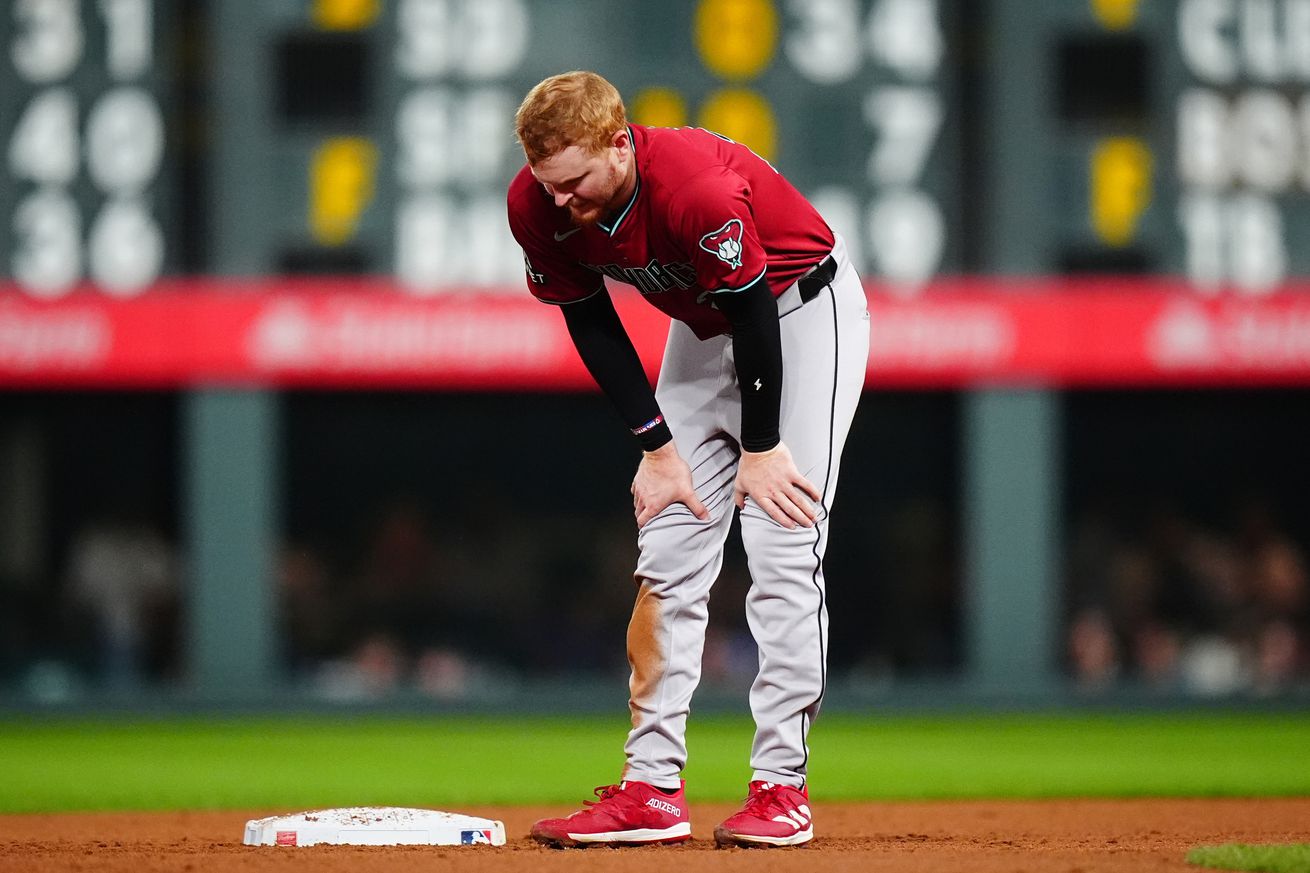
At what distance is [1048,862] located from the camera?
3.24 metres

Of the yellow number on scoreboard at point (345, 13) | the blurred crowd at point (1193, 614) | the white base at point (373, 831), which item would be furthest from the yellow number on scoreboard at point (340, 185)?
the white base at point (373, 831)

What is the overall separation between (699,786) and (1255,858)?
111 inches

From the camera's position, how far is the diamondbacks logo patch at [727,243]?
3.29m

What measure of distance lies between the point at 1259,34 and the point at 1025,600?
10.2ft

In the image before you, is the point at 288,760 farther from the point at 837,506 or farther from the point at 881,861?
the point at 837,506

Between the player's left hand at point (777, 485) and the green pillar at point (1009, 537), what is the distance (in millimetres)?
6341

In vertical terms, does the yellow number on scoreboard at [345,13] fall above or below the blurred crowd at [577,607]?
above

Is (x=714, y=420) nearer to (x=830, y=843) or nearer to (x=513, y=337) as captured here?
(x=830, y=843)

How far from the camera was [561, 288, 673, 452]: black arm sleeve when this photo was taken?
11.8ft

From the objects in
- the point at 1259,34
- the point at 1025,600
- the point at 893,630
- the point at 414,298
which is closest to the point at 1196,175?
the point at 1259,34

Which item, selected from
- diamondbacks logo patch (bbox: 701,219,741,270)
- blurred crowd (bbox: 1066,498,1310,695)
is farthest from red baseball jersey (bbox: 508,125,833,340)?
blurred crowd (bbox: 1066,498,1310,695)

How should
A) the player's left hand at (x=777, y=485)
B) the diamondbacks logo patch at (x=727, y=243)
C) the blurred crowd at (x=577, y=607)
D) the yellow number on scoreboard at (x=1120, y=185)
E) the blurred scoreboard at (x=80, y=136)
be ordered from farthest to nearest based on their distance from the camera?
the blurred crowd at (x=577, y=607) < the yellow number on scoreboard at (x=1120, y=185) < the blurred scoreboard at (x=80, y=136) < the player's left hand at (x=777, y=485) < the diamondbacks logo patch at (x=727, y=243)

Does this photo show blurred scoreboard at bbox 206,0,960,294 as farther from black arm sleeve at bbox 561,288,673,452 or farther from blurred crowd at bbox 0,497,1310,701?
black arm sleeve at bbox 561,288,673,452

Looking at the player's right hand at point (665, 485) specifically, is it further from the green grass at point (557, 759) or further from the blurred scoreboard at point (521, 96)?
the blurred scoreboard at point (521, 96)
